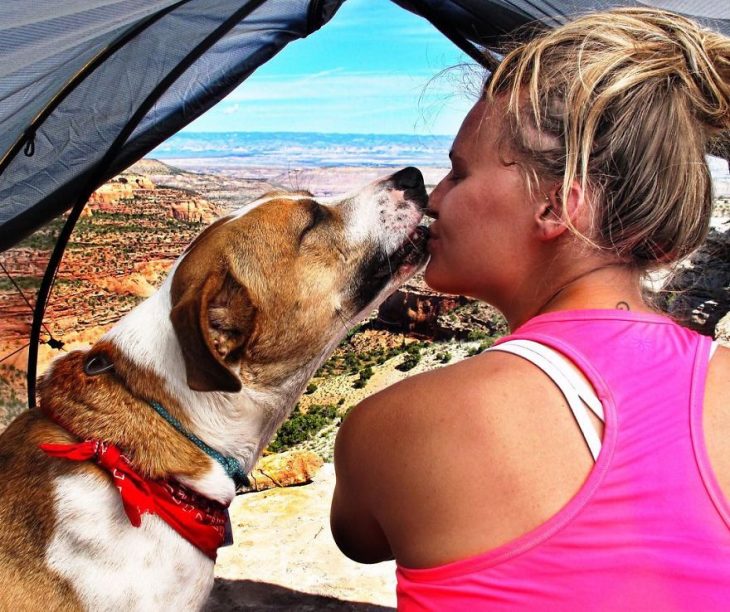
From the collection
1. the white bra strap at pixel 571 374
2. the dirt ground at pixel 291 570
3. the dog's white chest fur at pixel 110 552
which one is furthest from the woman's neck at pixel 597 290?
the dirt ground at pixel 291 570

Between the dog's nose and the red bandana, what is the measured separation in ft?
4.91

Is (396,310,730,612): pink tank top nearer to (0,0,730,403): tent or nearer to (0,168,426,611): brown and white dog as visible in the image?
(0,168,426,611): brown and white dog

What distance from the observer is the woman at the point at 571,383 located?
4.72ft

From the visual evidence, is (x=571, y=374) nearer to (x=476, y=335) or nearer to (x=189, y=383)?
(x=189, y=383)

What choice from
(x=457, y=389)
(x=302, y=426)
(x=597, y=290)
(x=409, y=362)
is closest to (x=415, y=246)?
(x=597, y=290)

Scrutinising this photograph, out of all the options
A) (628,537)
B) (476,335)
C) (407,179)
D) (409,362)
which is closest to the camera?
(628,537)

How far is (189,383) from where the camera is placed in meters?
2.24

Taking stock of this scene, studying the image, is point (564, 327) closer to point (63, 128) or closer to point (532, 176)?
point (532, 176)

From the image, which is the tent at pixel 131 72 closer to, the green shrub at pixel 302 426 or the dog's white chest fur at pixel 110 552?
the dog's white chest fur at pixel 110 552

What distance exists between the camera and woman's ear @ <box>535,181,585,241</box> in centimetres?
189

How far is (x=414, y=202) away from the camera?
2848mm

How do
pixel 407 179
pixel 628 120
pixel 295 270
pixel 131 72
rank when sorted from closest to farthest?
pixel 628 120 → pixel 295 270 → pixel 407 179 → pixel 131 72

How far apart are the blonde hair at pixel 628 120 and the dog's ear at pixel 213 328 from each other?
1.16 m

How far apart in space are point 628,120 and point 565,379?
786mm
